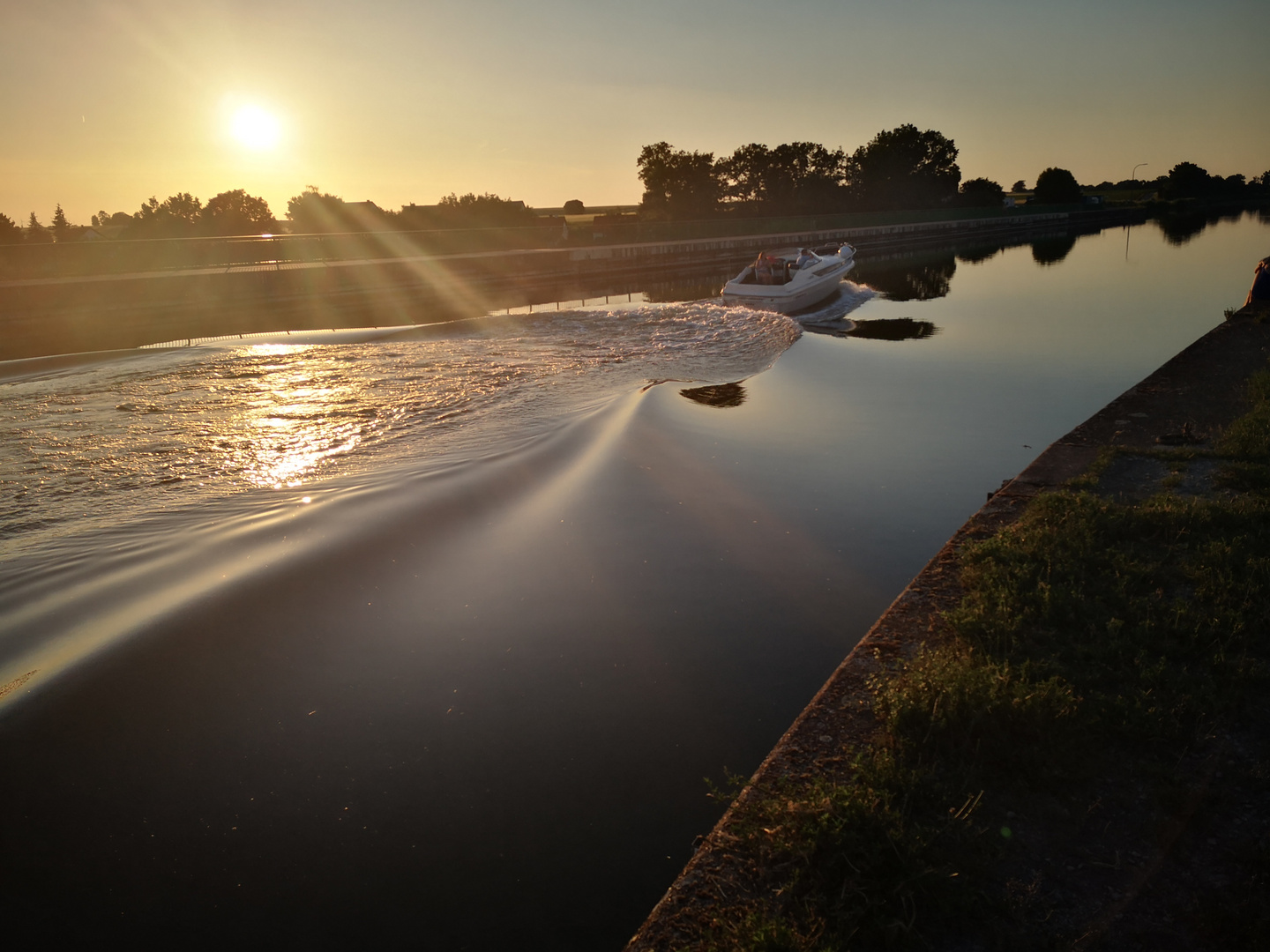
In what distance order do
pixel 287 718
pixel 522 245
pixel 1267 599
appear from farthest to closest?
pixel 522 245
pixel 287 718
pixel 1267 599

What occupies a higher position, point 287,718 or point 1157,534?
point 1157,534

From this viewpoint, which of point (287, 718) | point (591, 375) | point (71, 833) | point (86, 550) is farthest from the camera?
point (591, 375)

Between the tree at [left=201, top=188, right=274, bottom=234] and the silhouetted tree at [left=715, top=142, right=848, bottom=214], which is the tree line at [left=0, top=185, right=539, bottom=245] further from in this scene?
the silhouetted tree at [left=715, top=142, right=848, bottom=214]

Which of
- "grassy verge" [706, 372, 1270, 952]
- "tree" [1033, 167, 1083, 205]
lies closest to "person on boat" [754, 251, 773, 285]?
"grassy verge" [706, 372, 1270, 952]

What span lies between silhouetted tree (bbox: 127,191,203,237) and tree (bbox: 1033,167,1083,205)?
118073mm

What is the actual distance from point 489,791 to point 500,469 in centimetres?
590

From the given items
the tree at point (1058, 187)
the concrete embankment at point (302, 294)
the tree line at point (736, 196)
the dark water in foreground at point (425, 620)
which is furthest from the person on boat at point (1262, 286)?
the tree at point (1058, 187)

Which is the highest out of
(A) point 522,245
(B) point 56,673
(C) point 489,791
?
(A) point 522,245

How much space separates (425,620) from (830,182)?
107869 millimetres

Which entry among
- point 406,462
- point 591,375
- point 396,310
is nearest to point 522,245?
point 396,310

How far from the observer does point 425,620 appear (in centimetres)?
640

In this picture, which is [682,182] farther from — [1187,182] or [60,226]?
[1187,182]

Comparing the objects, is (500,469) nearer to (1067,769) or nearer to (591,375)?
(591,375)

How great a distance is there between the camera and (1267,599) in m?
4.75
